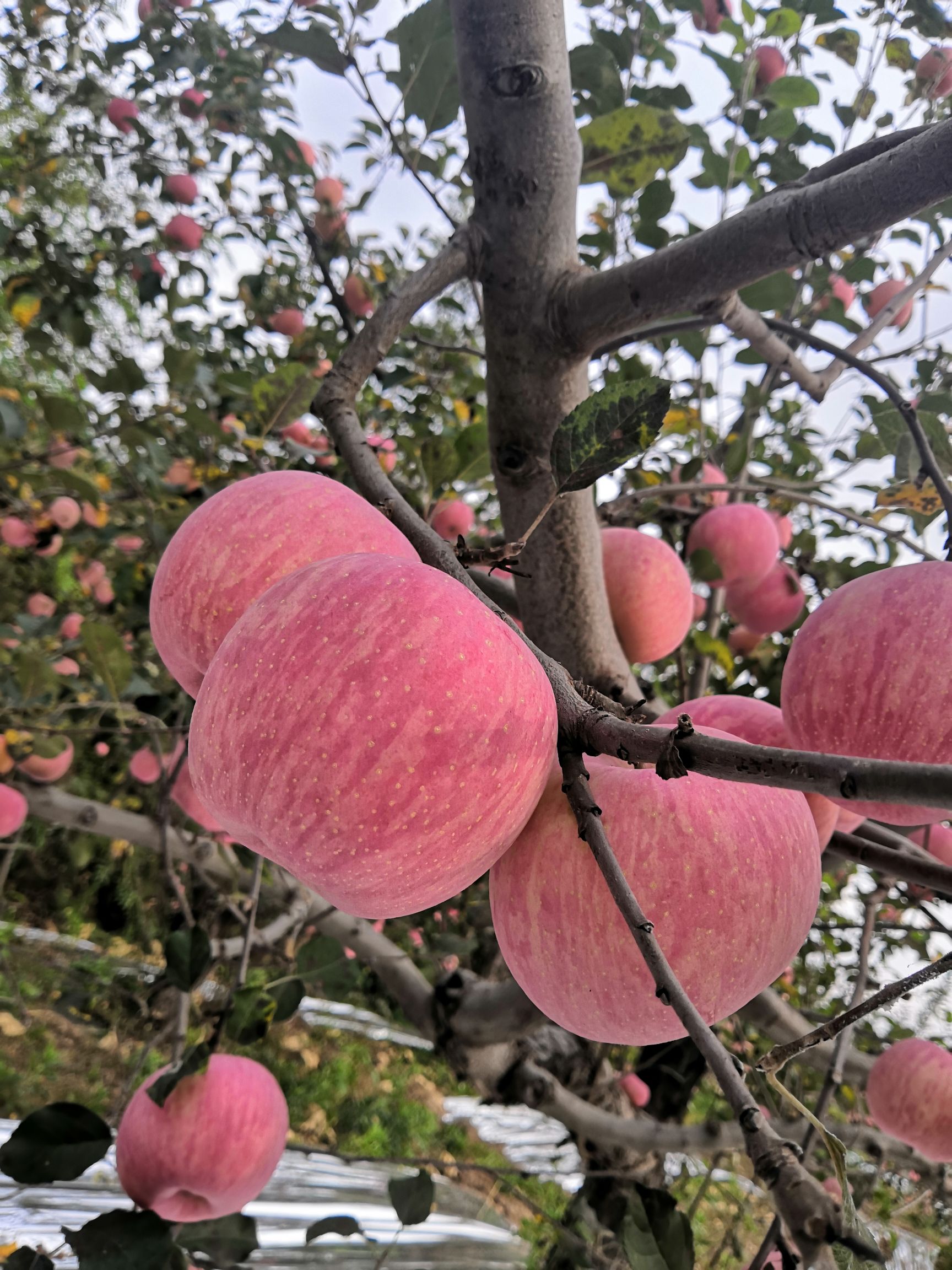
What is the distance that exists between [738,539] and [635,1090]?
1240 mm

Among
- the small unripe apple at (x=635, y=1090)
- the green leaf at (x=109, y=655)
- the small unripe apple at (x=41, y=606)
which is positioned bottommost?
the small unripe apple at (x=635, y=1090)

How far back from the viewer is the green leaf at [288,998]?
3.03 ft

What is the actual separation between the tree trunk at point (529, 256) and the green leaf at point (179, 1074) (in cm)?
54

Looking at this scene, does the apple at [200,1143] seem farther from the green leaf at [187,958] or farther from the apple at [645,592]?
the apple at [645,592]

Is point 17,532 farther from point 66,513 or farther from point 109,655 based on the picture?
point 109,655

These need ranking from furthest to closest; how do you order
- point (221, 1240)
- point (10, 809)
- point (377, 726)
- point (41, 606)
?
point (41, 606), point (10, 809), point (221, 1240), point (377, 726)

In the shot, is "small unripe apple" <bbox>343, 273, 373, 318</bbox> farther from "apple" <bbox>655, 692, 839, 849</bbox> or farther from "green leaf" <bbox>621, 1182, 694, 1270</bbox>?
"green leaf" <bbox>621, 1182, 694, 1270</bbox>

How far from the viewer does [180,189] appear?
6.20ft

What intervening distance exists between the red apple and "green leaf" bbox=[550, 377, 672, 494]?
4.8 inches

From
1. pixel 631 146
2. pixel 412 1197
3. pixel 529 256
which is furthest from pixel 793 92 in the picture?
pixel 412 1197

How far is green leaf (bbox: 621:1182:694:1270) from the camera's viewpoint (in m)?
0.54

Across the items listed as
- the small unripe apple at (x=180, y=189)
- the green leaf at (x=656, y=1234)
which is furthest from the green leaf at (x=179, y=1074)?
the small unripe apple at (x=180, y=189)

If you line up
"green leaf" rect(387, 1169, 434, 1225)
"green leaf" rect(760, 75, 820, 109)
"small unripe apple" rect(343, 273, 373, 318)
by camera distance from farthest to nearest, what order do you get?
"small unripe apple" rect(343, 273, 373, 318), "green leaf" rect(760, 75, 820, 109), "green leaf" rect(387, 1169, 434, 1225)

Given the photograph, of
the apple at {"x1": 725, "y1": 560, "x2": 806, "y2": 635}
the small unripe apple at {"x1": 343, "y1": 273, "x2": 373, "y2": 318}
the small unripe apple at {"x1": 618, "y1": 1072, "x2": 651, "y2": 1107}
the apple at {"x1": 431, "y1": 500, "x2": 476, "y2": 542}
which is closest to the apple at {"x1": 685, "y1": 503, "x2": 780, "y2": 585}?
the apple at {"x1": 725, "y1": 560, "x2": 806, "y2": 635}
